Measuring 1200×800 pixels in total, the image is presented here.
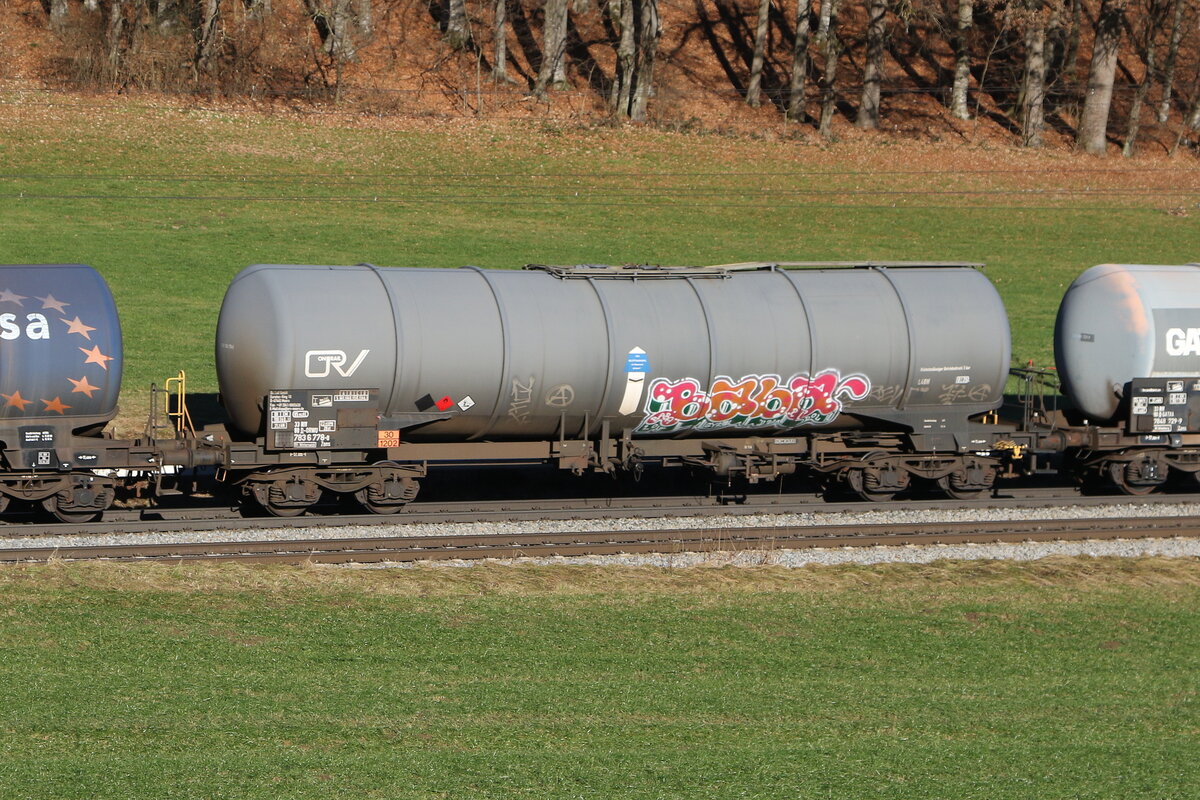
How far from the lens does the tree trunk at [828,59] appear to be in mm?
59250

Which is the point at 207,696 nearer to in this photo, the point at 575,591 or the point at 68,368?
the point at 575,591

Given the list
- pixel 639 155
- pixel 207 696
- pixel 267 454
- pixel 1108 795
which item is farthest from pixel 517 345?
pixel 639 155

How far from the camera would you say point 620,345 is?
2030cm

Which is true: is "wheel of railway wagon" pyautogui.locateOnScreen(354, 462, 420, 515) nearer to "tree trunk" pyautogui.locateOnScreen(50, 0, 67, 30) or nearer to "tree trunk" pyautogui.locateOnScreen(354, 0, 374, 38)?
"tree trunk" pyautogui.locateOnScreen(354, 0, 374, 38)

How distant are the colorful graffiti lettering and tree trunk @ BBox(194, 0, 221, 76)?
133 ft

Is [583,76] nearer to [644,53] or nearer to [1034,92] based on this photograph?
[644,53]

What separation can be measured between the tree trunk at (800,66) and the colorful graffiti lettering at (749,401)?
41.5 m

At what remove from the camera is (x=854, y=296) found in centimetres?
2156

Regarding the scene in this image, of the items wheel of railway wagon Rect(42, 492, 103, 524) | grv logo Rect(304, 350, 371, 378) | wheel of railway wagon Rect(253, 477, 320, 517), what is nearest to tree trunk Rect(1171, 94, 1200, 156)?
grv logo Rect(304, 350, 371, 378)

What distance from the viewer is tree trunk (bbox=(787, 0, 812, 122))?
194 ft

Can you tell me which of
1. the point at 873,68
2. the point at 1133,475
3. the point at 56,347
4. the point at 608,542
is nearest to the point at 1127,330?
the point at 1133,475

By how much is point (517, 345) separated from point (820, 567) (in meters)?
5.53

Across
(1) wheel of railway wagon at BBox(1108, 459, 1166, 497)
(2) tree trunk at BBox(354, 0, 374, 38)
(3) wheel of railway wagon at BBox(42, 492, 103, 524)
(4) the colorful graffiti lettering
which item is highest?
(2) tree trunk at BBox(354, 0, 374, 38)

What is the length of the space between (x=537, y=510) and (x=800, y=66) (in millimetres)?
43547
